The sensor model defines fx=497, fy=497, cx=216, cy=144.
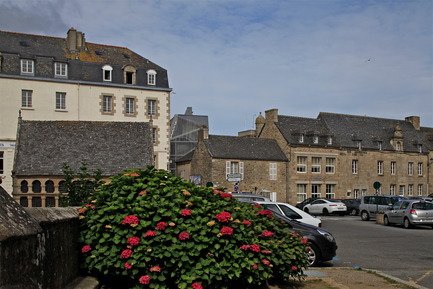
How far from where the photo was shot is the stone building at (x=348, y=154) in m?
51.6

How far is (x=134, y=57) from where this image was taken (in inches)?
1837

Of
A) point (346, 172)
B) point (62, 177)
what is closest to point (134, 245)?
point (62, 177)

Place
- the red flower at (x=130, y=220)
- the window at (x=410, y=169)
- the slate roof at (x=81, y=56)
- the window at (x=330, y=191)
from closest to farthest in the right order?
1. the red flower at (x=130, y=220)
2. the slate roof at (x=81, y=56)
3. the window at (x=330, y=191)
4. the window at (x=410, y=169)

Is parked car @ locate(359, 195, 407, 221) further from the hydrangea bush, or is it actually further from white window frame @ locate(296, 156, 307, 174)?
the hydrangea bush

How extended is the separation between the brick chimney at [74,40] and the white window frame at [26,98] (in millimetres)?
5706

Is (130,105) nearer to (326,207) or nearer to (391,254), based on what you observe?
(326,207)

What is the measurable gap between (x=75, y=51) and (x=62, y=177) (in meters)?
19.8

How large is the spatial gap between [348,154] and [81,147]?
34.0 m

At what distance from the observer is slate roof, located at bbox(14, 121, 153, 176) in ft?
89.3

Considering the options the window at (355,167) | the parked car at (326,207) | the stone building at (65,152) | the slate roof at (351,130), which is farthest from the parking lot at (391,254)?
the window at (355,167)

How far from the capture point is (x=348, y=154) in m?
54.3

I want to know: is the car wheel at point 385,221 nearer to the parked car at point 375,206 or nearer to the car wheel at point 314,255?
the parked car at point 375,206

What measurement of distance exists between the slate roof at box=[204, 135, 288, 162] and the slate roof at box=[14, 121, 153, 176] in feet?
57.5

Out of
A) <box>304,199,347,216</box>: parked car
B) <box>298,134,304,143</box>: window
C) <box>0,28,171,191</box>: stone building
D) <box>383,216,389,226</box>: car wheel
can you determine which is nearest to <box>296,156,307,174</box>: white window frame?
<box>298,134,304,143</box>: window
